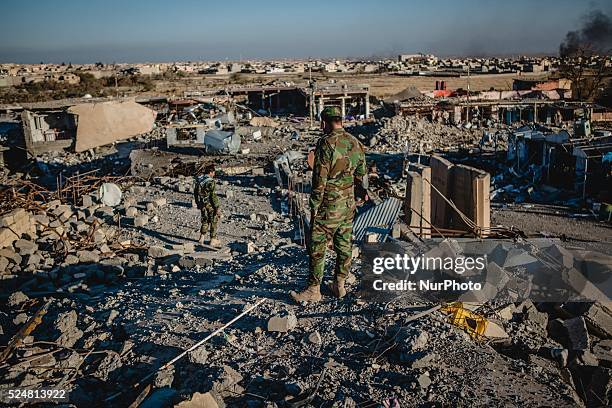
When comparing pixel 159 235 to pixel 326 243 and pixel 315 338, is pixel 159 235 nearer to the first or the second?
pixel 326 243

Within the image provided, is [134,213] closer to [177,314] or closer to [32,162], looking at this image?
[177,314]

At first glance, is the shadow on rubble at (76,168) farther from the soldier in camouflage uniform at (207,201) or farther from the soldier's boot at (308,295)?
the soldier's boot at (308,295)

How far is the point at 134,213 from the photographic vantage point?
1183cm

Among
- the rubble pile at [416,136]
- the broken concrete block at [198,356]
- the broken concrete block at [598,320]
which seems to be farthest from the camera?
the rubble pile at [416,136]

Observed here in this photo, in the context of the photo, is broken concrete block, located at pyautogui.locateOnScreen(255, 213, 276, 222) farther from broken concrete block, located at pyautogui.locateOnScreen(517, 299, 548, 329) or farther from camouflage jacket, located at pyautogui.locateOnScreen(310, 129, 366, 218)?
broken concrete block, located at pyautogui.locateOnScreen(517, 299, 548, 329)

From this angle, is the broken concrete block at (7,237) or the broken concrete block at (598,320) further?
the broken concrete block at (7,237)

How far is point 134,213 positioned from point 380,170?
10445 mm

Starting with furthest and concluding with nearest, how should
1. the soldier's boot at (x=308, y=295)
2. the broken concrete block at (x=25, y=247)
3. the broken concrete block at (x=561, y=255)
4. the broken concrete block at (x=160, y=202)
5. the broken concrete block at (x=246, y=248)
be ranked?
the broken concrete block at (x=160, y=202) → the broken concrete block at (x=246, y=248) → the broken concrete block at (x=25, y=247) → the broken concrete block at (x=561, y=255) → the soldier's boot at (x=308, y=295)

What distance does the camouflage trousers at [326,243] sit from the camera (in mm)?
4582

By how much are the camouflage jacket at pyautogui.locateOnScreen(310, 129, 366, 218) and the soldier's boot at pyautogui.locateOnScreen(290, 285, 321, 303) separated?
68cm

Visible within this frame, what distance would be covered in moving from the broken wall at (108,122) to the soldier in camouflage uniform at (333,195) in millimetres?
21025

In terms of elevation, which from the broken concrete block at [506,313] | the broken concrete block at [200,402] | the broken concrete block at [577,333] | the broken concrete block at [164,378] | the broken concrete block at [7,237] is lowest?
the broken concrete block at [7,237]

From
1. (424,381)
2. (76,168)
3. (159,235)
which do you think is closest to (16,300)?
(159,235)

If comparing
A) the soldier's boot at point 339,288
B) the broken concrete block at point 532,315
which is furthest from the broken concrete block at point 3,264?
the broken concrete block at point 532,315
